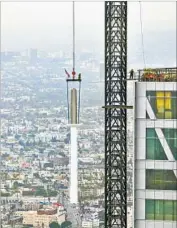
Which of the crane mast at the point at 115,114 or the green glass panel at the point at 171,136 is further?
the crane mast at the point at 115,114

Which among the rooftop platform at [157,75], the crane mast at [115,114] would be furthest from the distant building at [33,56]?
the rooftop platform at [157,75]

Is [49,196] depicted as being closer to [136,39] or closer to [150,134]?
[136,39]

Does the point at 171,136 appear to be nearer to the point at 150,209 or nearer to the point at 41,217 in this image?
the point at 150,209

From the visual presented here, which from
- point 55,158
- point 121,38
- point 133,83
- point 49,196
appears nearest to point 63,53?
point 55,158

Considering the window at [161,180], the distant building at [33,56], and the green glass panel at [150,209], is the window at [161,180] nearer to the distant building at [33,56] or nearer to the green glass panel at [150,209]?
the green glass panel at [150,209]

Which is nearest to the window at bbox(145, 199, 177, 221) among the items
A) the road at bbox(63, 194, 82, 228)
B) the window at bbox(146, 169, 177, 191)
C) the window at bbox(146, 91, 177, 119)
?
the window at bbox(146, 169, 177, 191)

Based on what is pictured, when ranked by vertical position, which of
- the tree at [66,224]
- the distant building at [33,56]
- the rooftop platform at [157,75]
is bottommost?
the tree at [66,224]

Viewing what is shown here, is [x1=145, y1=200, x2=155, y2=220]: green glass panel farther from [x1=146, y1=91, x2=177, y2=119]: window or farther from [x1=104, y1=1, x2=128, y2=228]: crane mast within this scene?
[x1=104, y1=1, x2=128, y2=228]: crane mast
